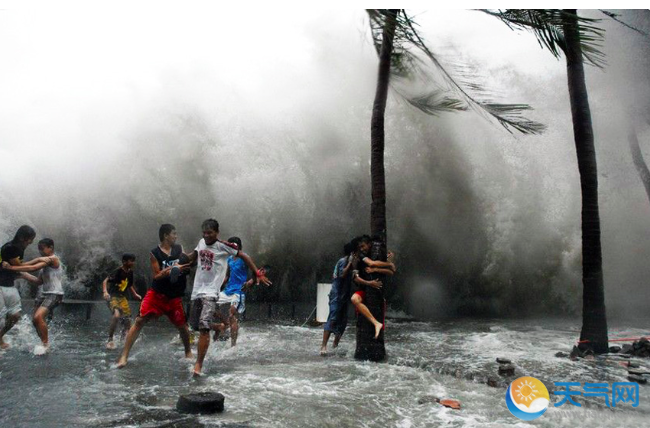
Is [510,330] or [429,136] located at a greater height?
[429,136]

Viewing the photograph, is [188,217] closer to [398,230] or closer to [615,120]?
[398,230]

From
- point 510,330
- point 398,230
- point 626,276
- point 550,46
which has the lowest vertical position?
point 510,330

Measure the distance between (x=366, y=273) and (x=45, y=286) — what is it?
349cm

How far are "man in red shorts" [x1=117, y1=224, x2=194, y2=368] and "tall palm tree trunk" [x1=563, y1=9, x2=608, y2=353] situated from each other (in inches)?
187

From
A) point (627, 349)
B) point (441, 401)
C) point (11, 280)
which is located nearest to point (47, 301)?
point (11, 280)

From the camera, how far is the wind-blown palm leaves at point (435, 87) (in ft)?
18.2

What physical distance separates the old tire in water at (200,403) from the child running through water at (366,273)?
2297 mm

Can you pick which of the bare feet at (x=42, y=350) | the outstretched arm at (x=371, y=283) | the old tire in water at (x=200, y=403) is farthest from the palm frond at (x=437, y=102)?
the bare feet at (x=42, y=350)

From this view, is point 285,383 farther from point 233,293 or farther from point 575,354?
point 575,354

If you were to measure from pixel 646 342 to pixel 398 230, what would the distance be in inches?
238

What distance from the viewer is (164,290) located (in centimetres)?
452

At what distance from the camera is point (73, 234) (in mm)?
9320

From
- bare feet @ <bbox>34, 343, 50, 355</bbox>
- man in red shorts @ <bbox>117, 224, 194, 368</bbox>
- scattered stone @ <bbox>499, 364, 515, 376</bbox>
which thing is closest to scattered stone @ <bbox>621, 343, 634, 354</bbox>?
scattered stone @ <bbox>499, 364, 515, 376</bbox>

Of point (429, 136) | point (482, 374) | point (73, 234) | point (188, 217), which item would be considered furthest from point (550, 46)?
point (73, 234)
